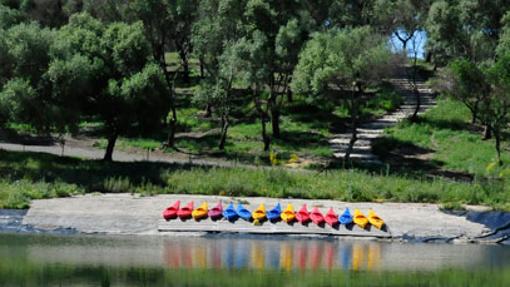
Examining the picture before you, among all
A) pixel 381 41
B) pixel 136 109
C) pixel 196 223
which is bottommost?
pixel 196 223

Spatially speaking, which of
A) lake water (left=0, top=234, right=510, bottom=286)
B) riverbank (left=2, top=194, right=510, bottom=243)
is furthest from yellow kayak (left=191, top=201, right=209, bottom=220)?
riverbank (left=2, top=194, right=510, bottom=243)

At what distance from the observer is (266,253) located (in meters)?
36.6

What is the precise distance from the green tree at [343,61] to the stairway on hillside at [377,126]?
8.26 meters

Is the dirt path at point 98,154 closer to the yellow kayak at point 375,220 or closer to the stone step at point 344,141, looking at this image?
the stone step at point 344,141

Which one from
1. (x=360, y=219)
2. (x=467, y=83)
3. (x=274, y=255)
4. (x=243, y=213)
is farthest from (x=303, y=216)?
(x=467, y=83)

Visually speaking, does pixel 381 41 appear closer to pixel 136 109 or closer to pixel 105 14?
pixel 136 109

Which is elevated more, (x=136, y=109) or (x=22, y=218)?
(x=136, y=109)

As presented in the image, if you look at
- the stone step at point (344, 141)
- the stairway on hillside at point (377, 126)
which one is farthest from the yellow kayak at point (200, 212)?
the stone step at point (344, 141)

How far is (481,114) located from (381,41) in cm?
951

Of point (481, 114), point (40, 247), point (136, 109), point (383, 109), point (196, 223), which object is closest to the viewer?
point (40, 247)

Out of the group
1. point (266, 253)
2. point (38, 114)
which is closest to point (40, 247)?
point (266, 253)

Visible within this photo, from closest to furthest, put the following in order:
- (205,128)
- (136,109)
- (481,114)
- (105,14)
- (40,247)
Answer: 1. (40,247)
2. (136,109)
3. (481,114)
4. (105,14)
5. (205,128)

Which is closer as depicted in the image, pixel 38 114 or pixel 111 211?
pixel 111 211

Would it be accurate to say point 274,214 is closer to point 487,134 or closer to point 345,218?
point 345,218
